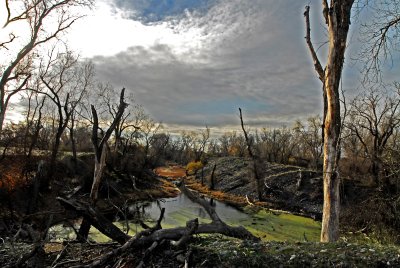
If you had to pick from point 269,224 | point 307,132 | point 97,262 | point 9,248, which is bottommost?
point 269,224

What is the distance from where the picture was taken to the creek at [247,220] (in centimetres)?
1869

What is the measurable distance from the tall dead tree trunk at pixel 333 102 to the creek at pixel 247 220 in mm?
11279

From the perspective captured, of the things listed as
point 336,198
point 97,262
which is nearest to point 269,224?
point 336,198

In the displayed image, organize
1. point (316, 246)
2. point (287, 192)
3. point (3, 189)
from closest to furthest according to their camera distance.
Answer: point (316, 246) → point (3, 189) → point (287, 192)

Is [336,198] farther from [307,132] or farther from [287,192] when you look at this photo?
[307,132]

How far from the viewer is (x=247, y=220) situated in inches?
922

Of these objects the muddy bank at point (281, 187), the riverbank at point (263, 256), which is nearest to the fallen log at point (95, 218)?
the riverbank at point (263, 256)

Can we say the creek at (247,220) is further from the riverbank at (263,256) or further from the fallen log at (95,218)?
the riverbank at (263,256)

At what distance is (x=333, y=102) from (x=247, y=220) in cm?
1823

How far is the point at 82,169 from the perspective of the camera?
28.5m

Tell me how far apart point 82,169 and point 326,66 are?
85.8 ft

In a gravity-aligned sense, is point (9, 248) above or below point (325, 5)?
below

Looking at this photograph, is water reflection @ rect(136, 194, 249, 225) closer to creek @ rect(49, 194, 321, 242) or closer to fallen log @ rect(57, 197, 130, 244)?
creek @ rect(49, 194, 321, 242)

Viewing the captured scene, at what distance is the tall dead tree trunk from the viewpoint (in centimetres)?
662
